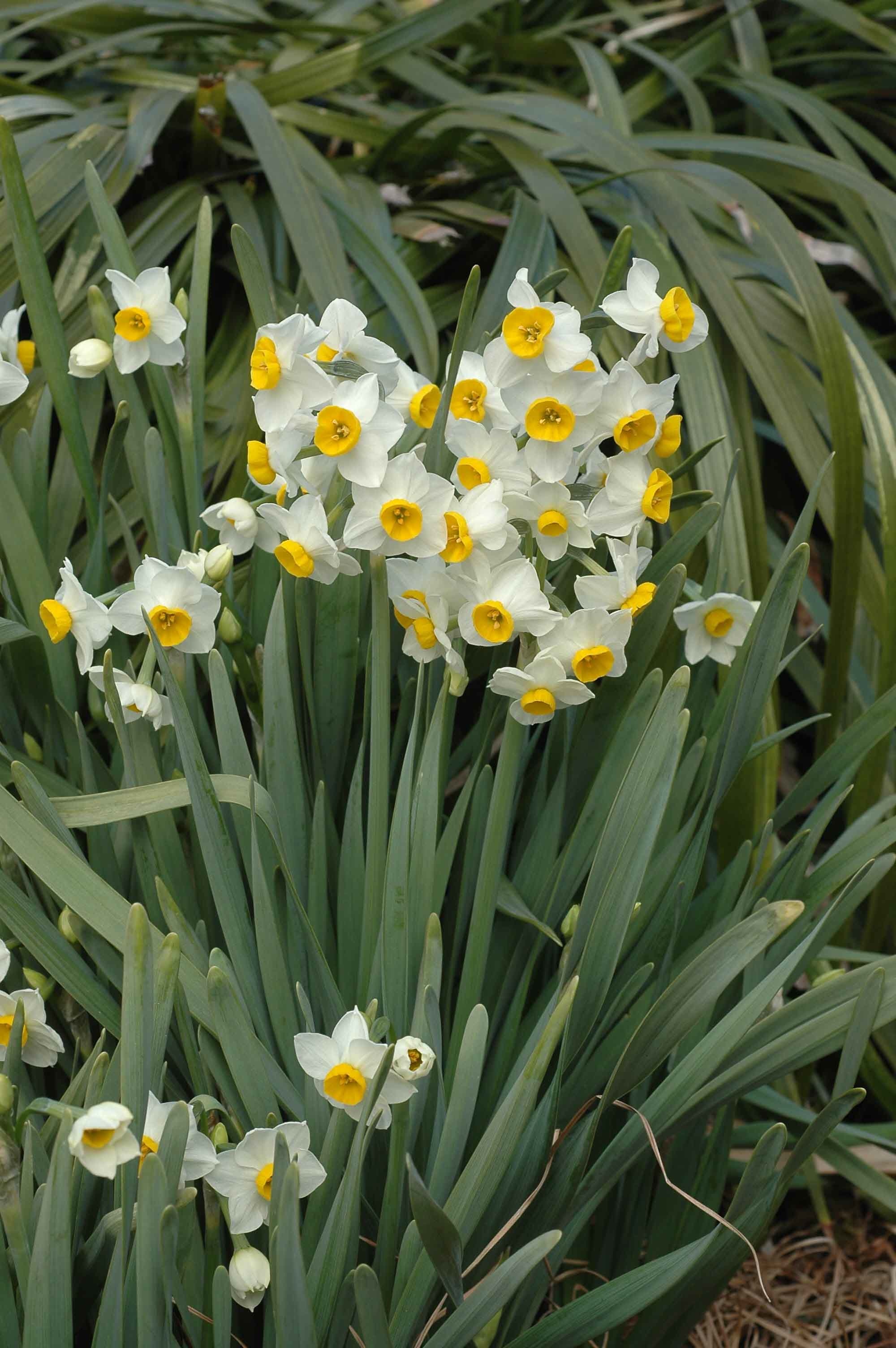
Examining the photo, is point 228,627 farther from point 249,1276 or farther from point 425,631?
point 249,1276

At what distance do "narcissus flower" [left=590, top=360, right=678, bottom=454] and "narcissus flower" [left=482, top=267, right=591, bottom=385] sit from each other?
0.03 m

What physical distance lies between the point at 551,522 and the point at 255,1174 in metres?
0.37

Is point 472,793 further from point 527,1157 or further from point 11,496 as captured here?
point 11,496

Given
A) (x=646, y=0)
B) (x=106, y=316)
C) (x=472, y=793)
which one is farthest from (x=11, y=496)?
(x=646, y=0)

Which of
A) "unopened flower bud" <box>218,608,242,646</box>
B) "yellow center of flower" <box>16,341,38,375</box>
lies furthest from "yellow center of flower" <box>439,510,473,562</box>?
"yellow center of flower" <box>16,341,38,375</box>

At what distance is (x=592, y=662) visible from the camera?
0.58 metres

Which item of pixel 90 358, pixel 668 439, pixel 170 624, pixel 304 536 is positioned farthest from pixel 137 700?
pixel 668 439

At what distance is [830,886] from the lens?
695 mm

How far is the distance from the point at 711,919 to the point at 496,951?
0.17 m

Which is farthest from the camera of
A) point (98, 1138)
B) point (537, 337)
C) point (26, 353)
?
point (26, 353)

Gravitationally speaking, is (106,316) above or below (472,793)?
above

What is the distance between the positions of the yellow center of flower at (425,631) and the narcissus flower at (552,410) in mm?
103

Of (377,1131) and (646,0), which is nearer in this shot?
(377,1131)

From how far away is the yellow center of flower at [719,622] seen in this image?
70 centimetres
